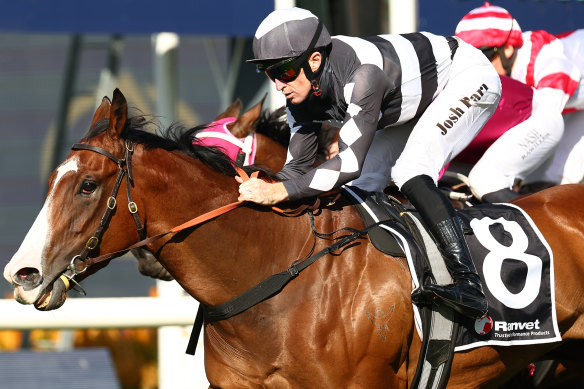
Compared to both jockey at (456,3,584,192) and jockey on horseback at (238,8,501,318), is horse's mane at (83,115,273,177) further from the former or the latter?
jockey at (456,3,584,192)

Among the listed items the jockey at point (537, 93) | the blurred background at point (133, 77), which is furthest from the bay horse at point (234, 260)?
the blurred background at point (133, 77)

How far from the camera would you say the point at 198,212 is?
2.92m

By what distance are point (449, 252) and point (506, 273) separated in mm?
322

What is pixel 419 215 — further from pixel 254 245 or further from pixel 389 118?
pixel 254 245

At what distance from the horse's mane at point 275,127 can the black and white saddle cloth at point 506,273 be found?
3.62ft

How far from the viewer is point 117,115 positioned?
2.84 metres

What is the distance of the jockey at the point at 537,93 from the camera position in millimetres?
4004

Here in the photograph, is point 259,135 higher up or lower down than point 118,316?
higher up

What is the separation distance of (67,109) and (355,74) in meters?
5.49

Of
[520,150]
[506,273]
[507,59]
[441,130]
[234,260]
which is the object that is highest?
[441,130]

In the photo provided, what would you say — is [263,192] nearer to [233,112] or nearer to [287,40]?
[287,40]

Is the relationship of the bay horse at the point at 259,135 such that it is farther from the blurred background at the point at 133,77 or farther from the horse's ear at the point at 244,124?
the blurred background at the point at 133,77

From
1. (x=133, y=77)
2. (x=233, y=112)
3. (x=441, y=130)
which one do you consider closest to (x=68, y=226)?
(x=441, y=130)

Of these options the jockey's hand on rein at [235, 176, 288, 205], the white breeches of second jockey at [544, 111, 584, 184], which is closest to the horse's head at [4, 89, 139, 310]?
the jockey's hand on rein at [235, 176, 288, 205]
